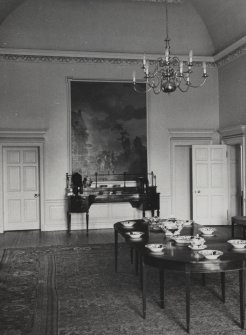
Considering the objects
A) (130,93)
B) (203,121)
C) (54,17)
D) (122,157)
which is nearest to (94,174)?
(122,157)

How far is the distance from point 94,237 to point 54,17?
6166 mm

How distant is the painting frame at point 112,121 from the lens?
12.0 metres

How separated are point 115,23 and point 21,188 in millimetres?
5401

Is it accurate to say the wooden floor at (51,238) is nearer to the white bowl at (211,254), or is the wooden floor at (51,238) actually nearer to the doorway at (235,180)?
the doorway at (235,180)

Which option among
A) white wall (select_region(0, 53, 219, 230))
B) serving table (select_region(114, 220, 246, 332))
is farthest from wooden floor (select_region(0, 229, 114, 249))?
serving table (select_region(114, 220, 246, 332))

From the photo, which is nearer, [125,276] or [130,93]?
[125,276]

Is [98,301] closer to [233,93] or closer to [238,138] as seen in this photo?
[238,138]

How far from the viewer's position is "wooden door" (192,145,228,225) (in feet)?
40.5

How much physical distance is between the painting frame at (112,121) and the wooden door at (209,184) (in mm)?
1528

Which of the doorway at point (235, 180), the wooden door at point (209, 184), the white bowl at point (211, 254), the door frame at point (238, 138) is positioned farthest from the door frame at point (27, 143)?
the white bowl at point (211, 254)

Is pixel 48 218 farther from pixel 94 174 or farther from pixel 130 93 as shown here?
pixel 130 93

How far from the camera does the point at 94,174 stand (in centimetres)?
1198

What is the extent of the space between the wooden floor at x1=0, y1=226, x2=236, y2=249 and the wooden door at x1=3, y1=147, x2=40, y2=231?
1.16ft

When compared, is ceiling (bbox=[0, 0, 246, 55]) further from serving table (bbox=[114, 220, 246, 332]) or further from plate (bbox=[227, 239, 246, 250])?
serving table (bbox=[114, 220, 246, 332])
